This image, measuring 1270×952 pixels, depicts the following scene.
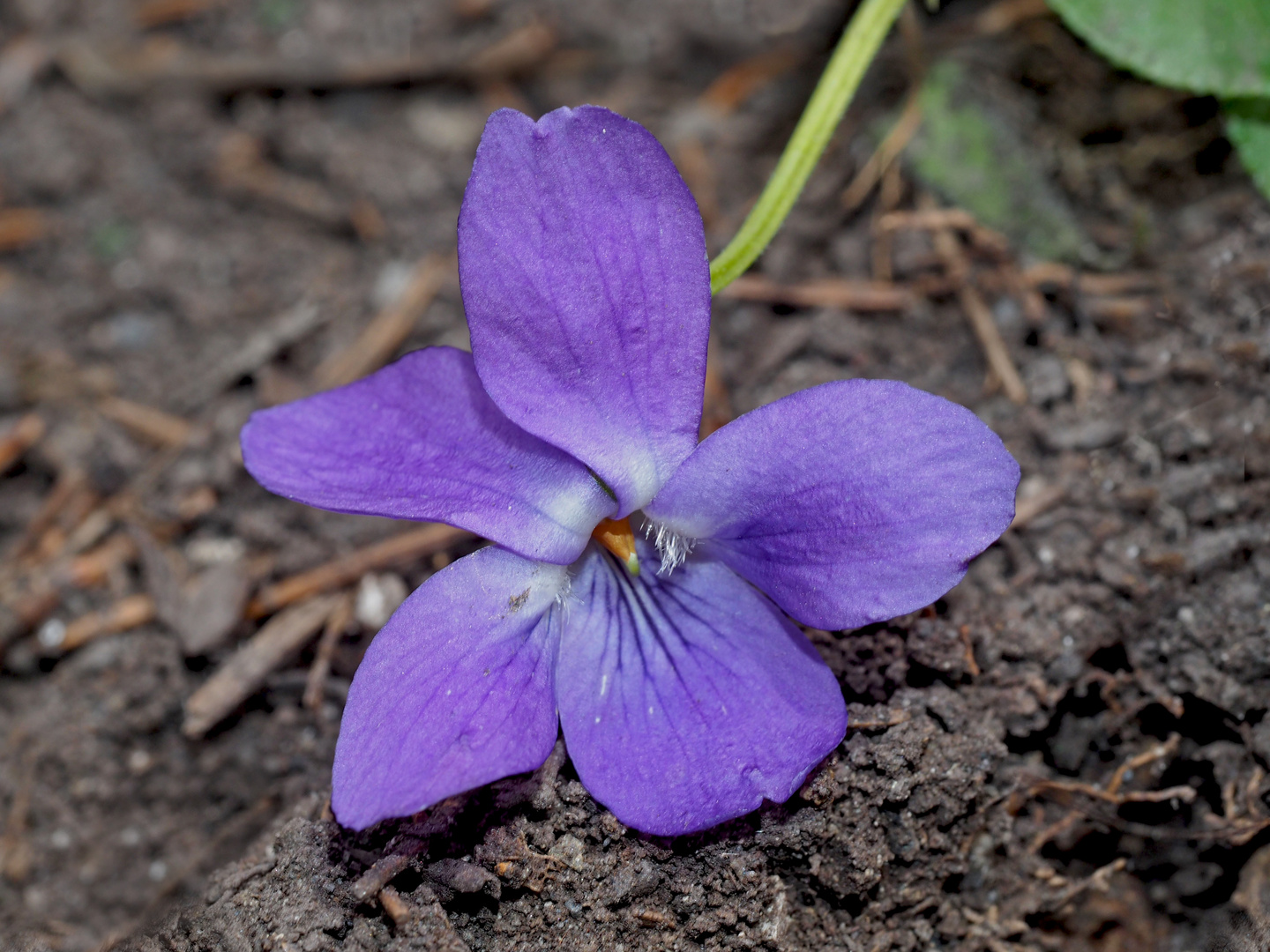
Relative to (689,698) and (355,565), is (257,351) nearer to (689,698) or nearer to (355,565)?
(355,565)

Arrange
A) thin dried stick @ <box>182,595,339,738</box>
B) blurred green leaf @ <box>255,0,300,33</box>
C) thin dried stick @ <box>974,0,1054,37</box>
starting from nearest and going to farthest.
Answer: thin dried stick @ <box>182,595,339,738</box>
thin dried stick @ <box>974,0,1054,37</box>
blurred green leaf @ <box>255,0,300,33</box>

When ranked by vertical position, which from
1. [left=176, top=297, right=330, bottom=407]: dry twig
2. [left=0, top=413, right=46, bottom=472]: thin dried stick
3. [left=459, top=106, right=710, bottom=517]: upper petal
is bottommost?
[left=0, top=413, right=46, bottom=472]: thin dried stick

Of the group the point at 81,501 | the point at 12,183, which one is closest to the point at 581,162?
the point at 81,501

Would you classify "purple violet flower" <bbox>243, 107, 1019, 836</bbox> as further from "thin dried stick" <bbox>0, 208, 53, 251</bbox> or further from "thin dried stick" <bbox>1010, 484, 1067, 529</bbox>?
"thin dried stick" <bbox>0, 208, 53, 251</bbox>

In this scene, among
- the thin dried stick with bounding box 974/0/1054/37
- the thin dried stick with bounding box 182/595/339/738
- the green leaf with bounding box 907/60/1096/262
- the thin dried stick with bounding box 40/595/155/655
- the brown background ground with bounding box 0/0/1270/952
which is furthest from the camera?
the thin dried stick with bounding box 974/0/1054/37

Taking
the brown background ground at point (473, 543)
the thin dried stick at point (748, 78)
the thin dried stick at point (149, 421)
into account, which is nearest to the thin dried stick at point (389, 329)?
the brown background ground at point (473, 543)

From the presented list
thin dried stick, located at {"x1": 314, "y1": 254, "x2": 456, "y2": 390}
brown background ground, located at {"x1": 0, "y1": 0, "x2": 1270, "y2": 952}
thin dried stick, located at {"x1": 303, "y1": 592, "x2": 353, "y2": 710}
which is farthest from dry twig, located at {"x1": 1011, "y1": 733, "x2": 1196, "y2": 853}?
thin dried stick, located at {"x1": 314, "y1": 254, "x2": 456, "y2": 390}

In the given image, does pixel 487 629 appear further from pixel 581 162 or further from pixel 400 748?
pixel 581 162
